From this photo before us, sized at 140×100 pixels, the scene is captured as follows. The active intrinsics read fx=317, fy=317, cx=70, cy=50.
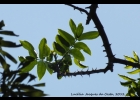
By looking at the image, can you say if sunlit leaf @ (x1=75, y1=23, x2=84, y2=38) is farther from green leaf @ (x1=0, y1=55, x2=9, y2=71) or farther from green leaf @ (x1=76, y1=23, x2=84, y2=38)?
green leaf @ (x1=0, y1=55, x2=9, y2=71)

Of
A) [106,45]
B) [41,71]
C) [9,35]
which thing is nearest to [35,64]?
[41,71]

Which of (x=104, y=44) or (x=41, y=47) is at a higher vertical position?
(x=41, y=47)

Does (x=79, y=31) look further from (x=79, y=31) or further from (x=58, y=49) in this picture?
(x=58, y=49)

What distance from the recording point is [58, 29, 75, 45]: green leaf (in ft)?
11.0

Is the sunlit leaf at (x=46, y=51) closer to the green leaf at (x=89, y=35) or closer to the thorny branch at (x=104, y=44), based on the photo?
the green leaf at (x=89, y=35)

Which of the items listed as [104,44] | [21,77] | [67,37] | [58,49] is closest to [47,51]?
[58,49]

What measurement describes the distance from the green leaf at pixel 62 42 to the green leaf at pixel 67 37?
0.10 feet

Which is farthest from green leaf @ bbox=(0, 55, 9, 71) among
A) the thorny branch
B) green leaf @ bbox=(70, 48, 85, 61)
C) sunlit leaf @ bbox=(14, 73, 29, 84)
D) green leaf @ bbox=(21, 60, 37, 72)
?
green leaf @ bbox=(70, 48, 85, 61)

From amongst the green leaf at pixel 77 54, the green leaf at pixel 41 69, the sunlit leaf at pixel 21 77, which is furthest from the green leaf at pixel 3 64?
the green leaf at pixel 77 54

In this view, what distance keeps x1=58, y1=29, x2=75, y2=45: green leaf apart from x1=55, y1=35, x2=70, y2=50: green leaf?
30mm

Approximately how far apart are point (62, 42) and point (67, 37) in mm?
80

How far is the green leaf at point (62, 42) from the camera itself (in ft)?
11.0

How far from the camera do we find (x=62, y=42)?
3363mm
